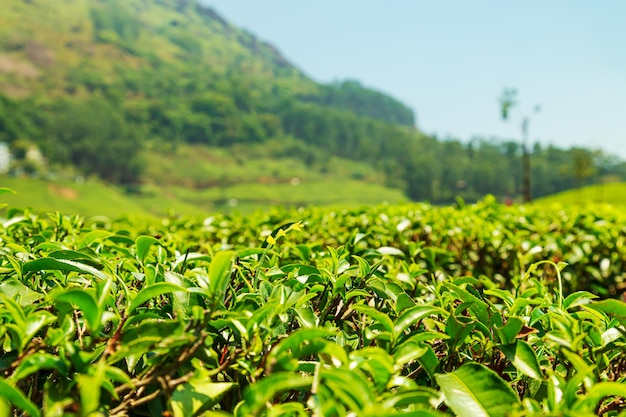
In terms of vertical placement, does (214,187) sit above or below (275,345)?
below

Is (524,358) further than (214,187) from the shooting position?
No

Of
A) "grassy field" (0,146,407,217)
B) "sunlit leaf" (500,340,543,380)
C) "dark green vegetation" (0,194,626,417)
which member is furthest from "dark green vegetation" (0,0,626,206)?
"sunlit leaf" (500,340,543,380)

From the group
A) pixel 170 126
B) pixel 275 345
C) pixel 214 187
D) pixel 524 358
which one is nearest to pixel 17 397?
pixel 275 345

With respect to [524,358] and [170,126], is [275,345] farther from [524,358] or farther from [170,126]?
[170,126]

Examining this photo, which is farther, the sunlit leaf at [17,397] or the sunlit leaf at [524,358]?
the sunlit leaf at [524,358]

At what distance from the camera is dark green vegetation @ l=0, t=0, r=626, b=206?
95.1 meters

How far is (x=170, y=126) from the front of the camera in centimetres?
11250

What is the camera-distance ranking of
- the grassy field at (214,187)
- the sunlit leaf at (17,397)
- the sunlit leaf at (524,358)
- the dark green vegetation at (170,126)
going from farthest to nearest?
the dark green vegetation at (170,126), the grassy field at (214,187), the sunlit leaf at (524,358), the sunlit leaf at (17,397)

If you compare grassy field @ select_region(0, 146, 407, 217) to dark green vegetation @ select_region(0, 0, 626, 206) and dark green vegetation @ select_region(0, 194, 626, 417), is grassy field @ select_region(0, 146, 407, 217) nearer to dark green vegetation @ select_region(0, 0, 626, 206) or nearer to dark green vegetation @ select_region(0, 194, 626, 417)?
dark green vegetation @ select_region(0, 0, 626, 206)

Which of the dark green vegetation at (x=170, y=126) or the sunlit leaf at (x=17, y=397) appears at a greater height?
the dark green vegetation at (x=170, y=126)

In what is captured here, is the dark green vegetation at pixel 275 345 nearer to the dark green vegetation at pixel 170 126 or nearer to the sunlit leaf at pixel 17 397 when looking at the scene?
the sunlit leaf at pixel 17 397

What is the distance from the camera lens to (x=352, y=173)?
364ft

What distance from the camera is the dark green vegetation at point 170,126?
3743 inches

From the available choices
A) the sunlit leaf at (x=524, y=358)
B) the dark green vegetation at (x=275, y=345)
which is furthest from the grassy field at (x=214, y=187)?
the sunlit leaf at (x=524, y=358)
